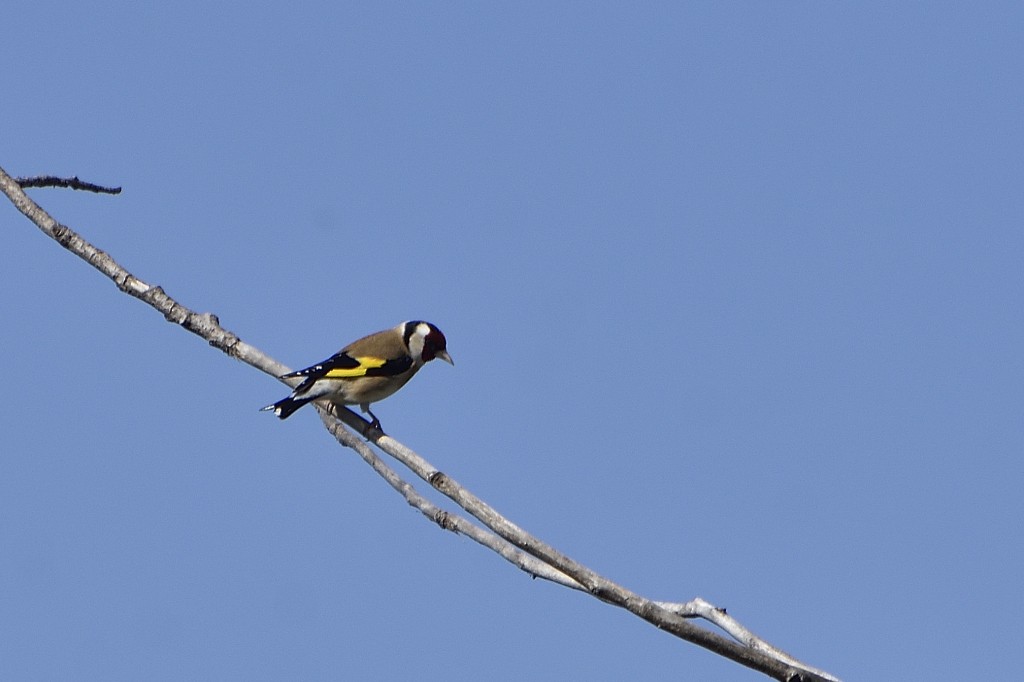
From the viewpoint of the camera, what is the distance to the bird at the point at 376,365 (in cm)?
868

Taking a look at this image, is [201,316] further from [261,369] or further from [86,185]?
[86,185]

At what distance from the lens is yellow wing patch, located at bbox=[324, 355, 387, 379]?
881 cm

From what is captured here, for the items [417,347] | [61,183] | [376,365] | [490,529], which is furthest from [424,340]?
[490,529]

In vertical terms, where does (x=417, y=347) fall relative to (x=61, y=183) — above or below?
above

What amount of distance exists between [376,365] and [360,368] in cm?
22

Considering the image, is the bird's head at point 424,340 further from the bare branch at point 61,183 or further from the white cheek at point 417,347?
the bare branch at point 61,183

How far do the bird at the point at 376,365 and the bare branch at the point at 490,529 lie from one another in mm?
Answer: 2383

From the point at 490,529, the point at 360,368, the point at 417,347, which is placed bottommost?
the point at 490,529

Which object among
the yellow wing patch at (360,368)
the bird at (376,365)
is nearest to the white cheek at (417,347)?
the bird at (376,365)

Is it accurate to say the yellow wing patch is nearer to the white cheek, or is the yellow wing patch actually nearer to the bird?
the bird

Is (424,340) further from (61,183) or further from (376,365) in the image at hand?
(61,183)

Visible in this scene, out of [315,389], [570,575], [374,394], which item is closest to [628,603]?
[570,575]

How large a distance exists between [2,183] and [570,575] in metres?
3.92

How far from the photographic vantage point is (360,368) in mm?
9289
